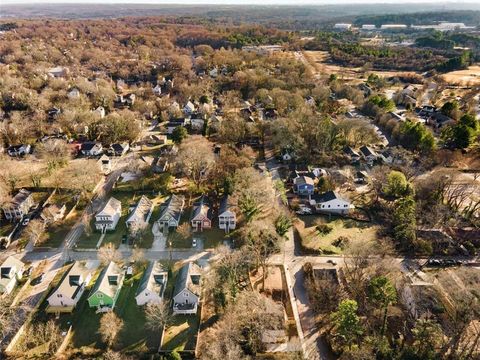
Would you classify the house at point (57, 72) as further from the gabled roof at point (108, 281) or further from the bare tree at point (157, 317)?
the bare tree at point (157, 317)

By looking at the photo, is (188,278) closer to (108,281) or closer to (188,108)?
(108,281)

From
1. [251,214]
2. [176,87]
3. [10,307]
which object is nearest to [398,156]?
[251,214]

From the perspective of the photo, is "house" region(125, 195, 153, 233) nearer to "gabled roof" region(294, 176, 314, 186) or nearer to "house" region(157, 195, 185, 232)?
"house" region(157, 195, 185, 232)

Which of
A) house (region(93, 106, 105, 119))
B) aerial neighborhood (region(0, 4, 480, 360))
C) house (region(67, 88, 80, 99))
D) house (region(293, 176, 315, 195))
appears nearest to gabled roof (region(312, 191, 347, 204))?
aerial neighborhood (region(0, 4, 480, 360))

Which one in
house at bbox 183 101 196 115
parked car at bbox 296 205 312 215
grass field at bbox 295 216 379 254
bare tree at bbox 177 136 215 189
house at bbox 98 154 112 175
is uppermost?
bare tree at bbox 177 136 215 189

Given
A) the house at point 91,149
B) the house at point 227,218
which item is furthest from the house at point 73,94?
the house at point 227,218

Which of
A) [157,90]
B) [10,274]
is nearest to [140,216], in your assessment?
[10,274]

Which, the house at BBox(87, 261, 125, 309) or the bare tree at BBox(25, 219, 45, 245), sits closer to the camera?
the house at BBox(87, 261, 125, 309)

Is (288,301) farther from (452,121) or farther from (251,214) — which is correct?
(452,121)
